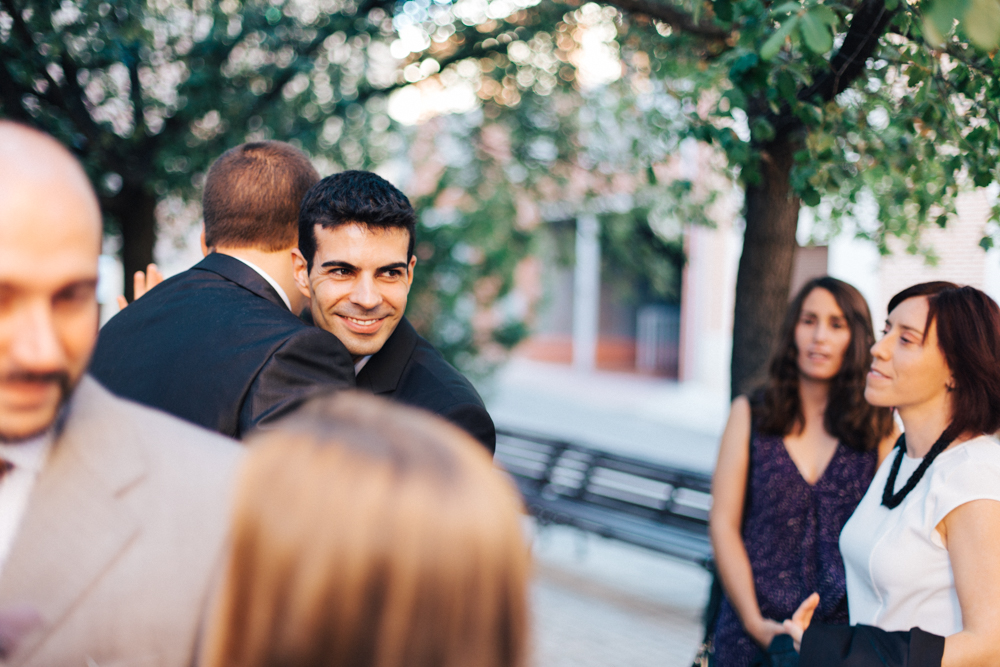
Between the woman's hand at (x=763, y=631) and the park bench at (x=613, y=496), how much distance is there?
221 centimetres

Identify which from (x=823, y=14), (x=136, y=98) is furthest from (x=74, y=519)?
(x=136, y=98)

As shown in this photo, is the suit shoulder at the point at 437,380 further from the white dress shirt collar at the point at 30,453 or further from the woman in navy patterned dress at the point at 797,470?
the woman in navy patterned dress at the point at 797,470

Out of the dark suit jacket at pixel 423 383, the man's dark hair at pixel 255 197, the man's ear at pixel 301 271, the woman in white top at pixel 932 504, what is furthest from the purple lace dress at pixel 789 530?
the man's dark hair at pixel 255 197

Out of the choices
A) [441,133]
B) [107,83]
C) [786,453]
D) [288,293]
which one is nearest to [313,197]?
[288,293]

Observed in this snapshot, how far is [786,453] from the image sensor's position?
2.87 meters

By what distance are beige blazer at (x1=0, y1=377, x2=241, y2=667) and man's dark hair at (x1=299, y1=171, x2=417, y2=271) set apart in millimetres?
1126

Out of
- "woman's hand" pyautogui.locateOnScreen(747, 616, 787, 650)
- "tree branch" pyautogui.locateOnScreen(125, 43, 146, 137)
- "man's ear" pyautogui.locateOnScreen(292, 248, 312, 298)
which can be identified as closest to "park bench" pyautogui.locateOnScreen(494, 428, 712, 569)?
"woman's hand" pyautogui.locateOnScreen(747, 616, 787, 650)

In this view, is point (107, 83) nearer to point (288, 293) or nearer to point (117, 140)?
point (117, 140)

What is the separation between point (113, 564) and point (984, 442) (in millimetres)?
2180

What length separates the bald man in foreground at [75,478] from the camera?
3.29 feet

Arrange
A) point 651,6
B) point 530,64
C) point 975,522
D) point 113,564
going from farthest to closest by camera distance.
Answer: point 530,64, point 651,6, point 975,522, point 113,564

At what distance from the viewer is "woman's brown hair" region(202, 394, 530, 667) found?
0.80 m

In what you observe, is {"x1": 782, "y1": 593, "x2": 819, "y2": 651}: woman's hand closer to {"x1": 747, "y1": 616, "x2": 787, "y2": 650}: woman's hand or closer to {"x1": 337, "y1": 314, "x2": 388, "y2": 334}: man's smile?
{"x1": 747, "y1": 616, "x2": 787, "y2": 650}: woman's hand

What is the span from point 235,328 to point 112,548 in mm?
895
